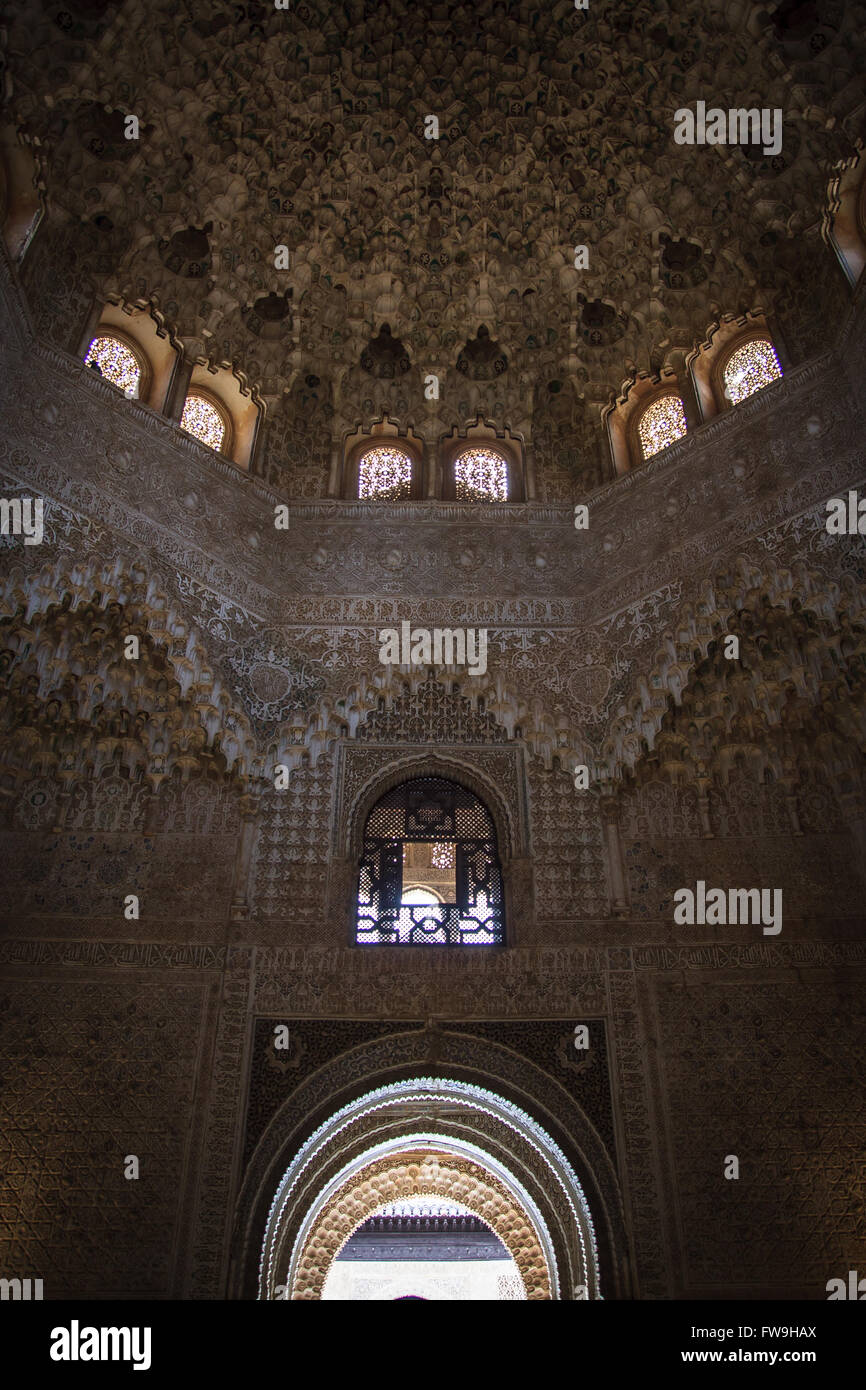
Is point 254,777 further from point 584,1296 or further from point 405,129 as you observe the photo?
point 405,129

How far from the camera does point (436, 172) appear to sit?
909 centimetres

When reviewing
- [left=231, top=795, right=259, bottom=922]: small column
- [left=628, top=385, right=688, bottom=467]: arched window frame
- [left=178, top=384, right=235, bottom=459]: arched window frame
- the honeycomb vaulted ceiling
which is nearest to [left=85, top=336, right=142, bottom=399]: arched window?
the honeycomb vaulted ceiling

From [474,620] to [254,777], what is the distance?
230 cm

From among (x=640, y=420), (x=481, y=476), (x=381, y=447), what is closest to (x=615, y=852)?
(x=481, y=476)

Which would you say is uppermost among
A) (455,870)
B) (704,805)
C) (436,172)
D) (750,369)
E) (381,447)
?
(436,172)

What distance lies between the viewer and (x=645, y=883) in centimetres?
780

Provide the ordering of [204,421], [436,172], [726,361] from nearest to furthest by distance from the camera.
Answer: [726,361], [436,172], [204,421]

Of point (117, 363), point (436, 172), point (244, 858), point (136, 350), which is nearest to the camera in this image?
point (244, 858)

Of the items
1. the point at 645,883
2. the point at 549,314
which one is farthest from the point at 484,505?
the point at 645,883

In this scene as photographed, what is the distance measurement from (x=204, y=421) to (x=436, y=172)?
3.08 meters

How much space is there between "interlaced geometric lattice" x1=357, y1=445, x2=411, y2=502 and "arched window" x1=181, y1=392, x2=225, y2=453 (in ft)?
4.55

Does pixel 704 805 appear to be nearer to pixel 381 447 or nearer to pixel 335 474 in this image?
pixel 335 474

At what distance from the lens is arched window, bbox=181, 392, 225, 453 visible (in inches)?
357
